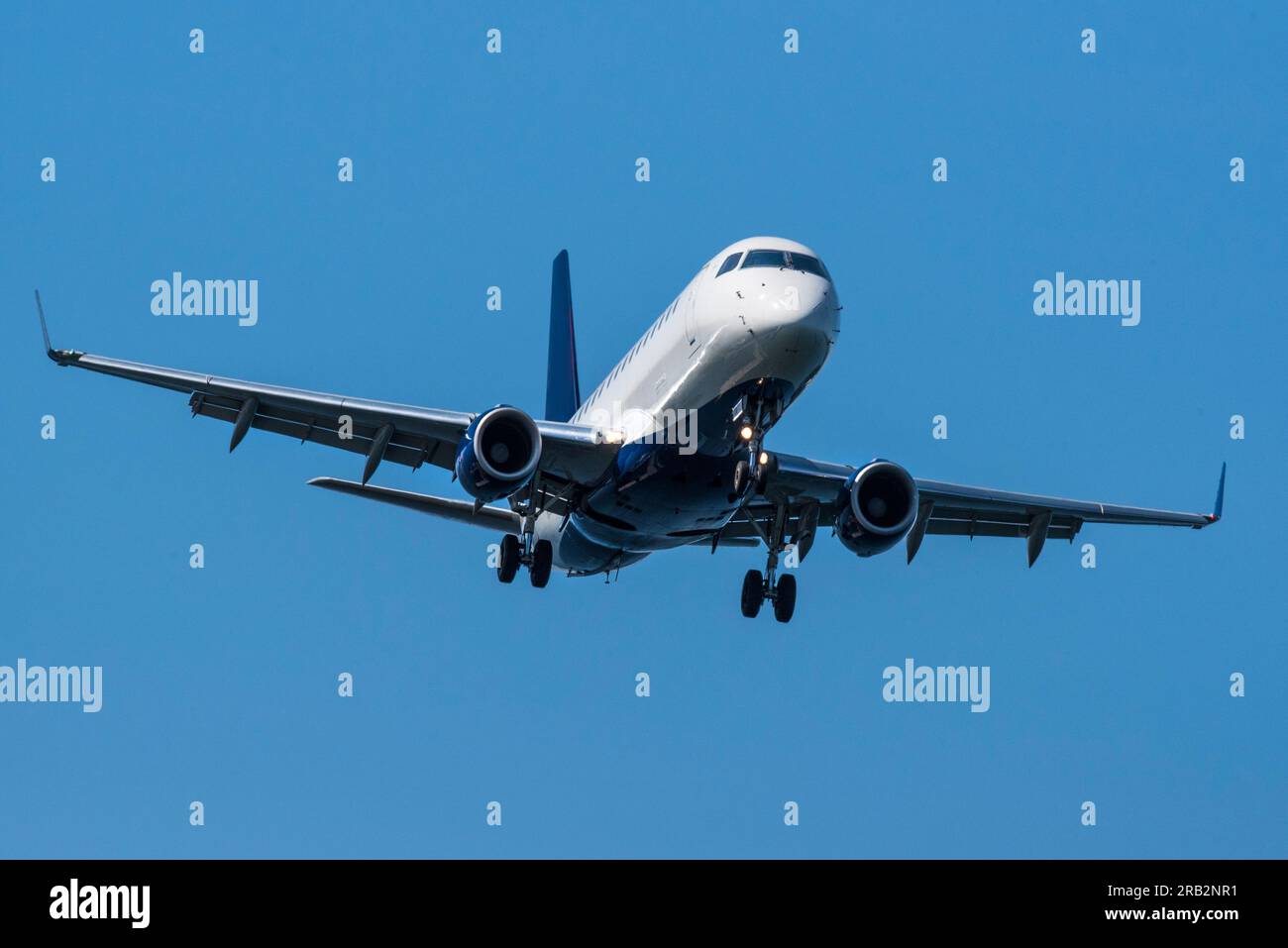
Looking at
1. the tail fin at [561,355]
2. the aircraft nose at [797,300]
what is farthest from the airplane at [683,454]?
the tail fin at [561,355]

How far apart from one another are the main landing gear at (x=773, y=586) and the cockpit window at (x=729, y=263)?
7.09m

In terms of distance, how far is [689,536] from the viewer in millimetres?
37531

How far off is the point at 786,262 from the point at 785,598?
8.69 m

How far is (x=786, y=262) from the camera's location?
104 feet

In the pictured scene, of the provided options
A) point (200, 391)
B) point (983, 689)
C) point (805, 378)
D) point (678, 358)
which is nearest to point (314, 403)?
point (200, 391)

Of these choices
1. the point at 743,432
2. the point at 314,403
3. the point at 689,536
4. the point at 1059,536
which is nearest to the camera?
the point at 743,432

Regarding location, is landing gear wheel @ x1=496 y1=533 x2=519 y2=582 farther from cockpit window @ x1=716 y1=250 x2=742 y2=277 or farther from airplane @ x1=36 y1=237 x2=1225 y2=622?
cockpit window @ x1=716 y1=250 x2=742 y2=277

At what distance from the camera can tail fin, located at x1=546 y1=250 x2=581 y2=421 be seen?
50.0m

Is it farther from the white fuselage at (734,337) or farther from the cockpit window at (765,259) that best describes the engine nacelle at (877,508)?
the cockpit window at (765,259)

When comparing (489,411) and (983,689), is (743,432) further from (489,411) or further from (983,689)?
(983,689)

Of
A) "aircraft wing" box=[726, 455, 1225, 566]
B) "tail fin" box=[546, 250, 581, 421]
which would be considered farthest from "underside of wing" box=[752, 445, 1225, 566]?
"tail fin" box=[546, 250, 581, 421]

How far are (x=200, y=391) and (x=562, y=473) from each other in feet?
23.3

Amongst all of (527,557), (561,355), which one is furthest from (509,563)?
(561,355)

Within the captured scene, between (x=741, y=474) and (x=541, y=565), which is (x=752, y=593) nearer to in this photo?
(x=541, y=565)
